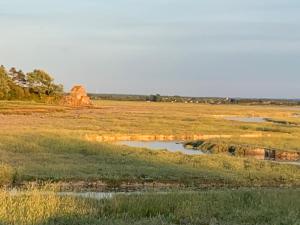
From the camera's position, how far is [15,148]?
1158 inches

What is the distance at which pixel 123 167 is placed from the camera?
24.4 meters

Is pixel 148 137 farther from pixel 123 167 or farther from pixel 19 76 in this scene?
pixel 19 76

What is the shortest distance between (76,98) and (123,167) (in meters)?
90.3

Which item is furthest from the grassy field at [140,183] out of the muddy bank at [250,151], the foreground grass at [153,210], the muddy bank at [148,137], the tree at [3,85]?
the tree at [3,85]

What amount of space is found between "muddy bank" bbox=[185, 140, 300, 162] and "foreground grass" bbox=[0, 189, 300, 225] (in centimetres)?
2045

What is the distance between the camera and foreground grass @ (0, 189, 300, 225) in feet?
39.7

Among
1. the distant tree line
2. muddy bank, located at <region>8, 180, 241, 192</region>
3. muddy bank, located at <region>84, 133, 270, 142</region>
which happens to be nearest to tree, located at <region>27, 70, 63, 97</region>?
the distant tree line

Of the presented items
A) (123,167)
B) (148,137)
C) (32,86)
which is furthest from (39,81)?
(123,167)

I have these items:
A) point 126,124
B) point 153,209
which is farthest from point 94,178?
point 126,124

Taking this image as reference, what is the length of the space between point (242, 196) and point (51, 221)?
6098mm

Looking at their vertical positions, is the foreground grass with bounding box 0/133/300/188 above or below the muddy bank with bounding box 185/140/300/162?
above

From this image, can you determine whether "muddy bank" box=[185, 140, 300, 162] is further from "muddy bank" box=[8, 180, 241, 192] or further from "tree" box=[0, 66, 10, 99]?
"tree" box=[0, 66, 10, 99]

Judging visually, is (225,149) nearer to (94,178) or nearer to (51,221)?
(94,178)

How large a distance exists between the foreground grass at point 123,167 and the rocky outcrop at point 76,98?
79.3m
